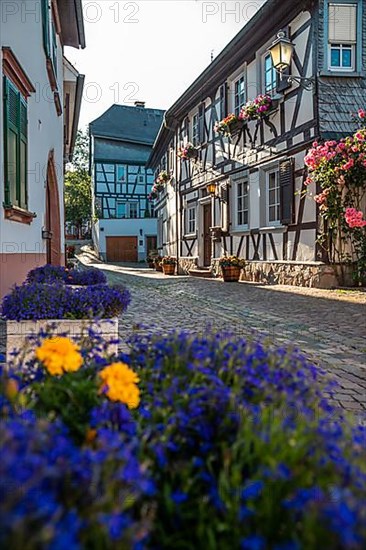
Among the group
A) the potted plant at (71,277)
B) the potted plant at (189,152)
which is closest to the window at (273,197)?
the potted plant at (189,152)

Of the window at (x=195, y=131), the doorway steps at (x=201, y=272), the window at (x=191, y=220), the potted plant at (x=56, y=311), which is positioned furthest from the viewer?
the window at (x=191, y=220)

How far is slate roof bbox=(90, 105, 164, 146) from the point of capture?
34125 mm

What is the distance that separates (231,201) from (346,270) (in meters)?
4.67

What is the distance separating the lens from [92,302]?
3.18 metres

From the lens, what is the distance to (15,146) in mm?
5543

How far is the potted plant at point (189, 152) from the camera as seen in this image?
15531mm

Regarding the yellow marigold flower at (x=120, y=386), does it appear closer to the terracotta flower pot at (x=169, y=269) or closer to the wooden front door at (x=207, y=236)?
the wooden front door at (x=207, y=236)


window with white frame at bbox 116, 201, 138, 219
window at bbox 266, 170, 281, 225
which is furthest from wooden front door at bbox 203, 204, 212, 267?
window with white frame at bbox 116, 201, 138, 219

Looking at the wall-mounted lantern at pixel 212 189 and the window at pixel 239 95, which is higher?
the window at pixel 239 95

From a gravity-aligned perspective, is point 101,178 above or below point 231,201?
above

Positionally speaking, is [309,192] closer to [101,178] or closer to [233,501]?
[233,501]

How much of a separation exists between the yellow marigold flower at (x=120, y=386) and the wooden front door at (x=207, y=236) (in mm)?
14134

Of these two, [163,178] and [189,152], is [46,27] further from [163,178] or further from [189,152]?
[163,178]

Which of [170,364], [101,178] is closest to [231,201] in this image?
[170,364]
